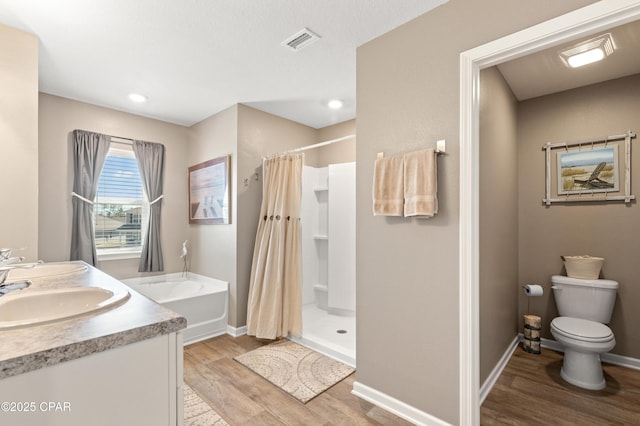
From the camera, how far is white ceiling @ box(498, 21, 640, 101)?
2027mm

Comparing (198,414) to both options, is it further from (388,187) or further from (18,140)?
(18,140)

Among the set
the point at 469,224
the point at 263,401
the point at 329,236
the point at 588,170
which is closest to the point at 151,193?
the point at 329,236

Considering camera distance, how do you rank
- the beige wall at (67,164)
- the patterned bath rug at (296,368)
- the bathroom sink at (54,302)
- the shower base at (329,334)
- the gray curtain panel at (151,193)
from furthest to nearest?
the gray curtain panel at (151,193)
the beige wall at (67,164)
the shower base at (329,334)
the patterned bath rug at (296,368)
the bathroom sink at (54,302)

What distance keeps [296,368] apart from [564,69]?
319 centimetres

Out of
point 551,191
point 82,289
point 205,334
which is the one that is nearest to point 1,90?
point 82,289

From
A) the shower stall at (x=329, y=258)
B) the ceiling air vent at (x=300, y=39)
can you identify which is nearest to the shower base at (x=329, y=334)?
the shower stall at (x=329, y=258)

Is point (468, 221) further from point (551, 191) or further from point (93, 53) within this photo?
point (93, 53)

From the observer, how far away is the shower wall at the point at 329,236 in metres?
3.55

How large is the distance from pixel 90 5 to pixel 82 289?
1.61 metres

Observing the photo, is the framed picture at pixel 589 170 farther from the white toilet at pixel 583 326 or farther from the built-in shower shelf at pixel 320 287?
the built-in shower shelf at pixel 320 287

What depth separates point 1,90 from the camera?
1907 mm

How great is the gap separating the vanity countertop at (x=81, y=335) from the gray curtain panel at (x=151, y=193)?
107 inches

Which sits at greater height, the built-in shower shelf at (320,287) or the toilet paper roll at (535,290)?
the toilet paper roll at (535,290)

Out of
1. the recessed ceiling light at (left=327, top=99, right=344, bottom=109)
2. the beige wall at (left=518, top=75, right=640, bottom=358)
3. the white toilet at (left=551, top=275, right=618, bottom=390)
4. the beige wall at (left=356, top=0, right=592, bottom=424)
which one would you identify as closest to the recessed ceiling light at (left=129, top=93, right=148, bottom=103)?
the recessed ceiling light at (left=327, top=99, right=344, bottom=109)
